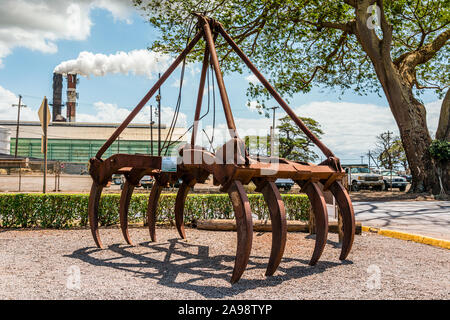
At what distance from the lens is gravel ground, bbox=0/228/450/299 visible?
356cm

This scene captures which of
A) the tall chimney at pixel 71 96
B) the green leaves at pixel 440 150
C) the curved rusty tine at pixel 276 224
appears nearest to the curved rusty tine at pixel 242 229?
the curved rusty tine at pixel 276 224

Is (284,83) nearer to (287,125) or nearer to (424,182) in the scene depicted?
(424,182)

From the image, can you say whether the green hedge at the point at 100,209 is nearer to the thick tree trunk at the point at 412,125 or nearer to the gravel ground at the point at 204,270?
the gravel ground at the point at 204,270

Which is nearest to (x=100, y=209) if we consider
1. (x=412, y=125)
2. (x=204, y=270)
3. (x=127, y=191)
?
(x=127, y=191)

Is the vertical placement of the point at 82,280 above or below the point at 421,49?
below

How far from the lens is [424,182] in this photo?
1730cm

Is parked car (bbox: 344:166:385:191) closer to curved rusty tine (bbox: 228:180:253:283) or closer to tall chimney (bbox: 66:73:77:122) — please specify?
curved rusty tine (bbox: 228:180:253:283)

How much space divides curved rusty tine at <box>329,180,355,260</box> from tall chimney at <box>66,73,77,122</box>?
2633 inches

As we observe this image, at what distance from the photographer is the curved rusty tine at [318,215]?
451 centimetres

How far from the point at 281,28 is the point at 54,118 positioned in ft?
194

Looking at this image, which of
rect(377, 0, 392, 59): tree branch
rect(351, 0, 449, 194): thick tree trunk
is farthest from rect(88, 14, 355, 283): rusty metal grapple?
rect(377, 0, 392, 59): tree branch

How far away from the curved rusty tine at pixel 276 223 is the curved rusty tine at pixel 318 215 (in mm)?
772

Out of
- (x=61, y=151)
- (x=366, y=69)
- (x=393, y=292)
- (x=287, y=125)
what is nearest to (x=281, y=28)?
(x=366, y=69)

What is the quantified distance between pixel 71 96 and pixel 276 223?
68808mm
